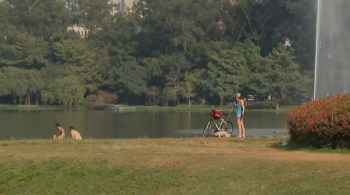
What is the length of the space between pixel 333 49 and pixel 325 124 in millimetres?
42443

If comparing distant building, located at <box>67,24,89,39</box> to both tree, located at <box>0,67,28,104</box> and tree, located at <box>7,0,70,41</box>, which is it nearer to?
tree, located at <box>7,0,70,41</box>

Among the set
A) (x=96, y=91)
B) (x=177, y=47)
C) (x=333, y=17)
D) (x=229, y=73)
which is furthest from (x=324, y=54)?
(x=96, y=91)

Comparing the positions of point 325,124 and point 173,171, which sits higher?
point 325,124

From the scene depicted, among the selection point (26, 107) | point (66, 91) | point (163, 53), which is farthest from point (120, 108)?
point (163, 53)

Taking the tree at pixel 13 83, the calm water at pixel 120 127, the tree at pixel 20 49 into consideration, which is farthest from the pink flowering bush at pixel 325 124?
the tree at pixel 20 49

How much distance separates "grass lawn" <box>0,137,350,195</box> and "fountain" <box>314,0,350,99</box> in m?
40.1

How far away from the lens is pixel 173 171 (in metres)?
11.1

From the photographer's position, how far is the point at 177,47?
201ft

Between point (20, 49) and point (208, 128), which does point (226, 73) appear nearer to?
point (20, 49)

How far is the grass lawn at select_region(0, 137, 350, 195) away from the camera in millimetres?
10141

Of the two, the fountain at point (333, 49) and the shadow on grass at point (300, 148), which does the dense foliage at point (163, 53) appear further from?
the shadow on grass at point (300, 148)

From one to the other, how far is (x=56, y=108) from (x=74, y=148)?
4409 cm

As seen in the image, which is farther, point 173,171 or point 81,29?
point 81,29

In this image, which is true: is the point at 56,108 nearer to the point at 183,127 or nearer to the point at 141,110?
the point at 141,110
